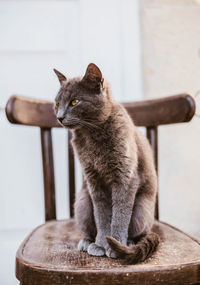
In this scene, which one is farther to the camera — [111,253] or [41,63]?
[41,63]

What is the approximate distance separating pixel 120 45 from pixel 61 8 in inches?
11.3

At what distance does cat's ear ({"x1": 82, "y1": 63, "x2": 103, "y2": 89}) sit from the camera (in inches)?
29.3

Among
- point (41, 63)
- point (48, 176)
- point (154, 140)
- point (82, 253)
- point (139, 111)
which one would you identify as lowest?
point (82, 253)

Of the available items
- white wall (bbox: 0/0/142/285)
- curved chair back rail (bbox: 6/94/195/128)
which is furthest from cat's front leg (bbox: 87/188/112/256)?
white wall (bbox: 0/0/142/285)

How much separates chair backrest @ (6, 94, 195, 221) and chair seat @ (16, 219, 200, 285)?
304mm

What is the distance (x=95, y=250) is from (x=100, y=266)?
98 millimetres

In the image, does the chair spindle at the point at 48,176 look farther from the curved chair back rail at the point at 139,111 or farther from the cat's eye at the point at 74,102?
the cat's eye at the point at 74,102

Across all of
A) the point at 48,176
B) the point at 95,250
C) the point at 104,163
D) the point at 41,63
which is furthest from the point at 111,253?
the point at 41,63

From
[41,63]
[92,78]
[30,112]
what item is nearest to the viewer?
[92,78]

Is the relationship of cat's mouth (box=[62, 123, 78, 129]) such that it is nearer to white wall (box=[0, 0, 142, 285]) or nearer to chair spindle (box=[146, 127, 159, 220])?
chair spindle (box=[146, 127, 159, 220])

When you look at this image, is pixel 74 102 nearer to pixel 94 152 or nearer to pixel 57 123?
pixel 94 152

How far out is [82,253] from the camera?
28.5 inches

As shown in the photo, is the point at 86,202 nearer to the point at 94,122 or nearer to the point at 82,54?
the point at 94,122

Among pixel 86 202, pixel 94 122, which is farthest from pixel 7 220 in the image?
pixel 94 122
